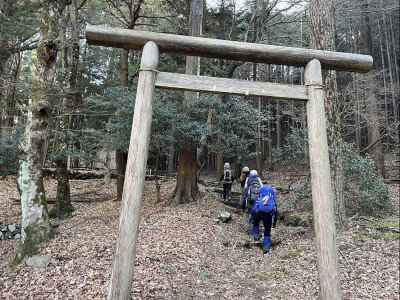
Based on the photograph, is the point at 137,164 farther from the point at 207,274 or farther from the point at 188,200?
the point at 188,200

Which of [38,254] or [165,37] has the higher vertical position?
[165,37]

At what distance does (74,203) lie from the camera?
35.8 feet

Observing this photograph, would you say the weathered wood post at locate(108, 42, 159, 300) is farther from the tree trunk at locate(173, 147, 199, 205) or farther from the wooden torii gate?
the tree trunk at locate(173, 147, 199, 205)

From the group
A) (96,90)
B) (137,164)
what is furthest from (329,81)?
(96,90)

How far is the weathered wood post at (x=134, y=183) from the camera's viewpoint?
326 centimetres

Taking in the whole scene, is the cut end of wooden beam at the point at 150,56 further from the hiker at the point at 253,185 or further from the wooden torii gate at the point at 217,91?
the hiker at the point at 253,185

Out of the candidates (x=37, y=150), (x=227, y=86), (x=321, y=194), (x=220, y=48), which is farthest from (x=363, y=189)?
(x=37, y=150)

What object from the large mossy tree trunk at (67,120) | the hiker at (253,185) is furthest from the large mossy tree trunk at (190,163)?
the large mossy tree trunk at (67,120)

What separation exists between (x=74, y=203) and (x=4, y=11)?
6825 millimetres

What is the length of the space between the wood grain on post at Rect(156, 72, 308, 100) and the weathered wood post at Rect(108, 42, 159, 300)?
0.71ft

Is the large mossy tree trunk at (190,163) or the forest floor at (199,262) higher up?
the large mossy tree trunk at (190,163)

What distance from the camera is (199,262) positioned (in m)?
6.19

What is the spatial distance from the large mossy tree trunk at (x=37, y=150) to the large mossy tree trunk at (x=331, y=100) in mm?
6230

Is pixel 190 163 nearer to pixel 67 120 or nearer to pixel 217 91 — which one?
pixel 67 120
